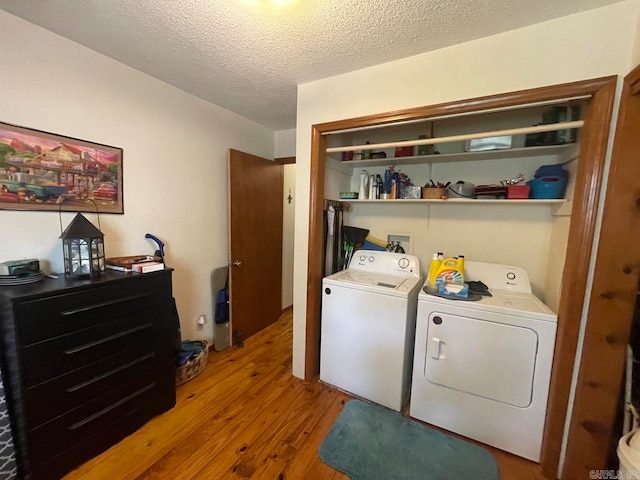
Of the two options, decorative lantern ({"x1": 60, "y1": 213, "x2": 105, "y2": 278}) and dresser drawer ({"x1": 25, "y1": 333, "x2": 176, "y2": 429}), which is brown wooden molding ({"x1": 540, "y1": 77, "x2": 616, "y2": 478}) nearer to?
dresser drawer ({"x1": 25, "y1": 333, "x2": 176, "y2": 429})

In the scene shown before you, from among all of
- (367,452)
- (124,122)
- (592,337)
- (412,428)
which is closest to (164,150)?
(124,122)

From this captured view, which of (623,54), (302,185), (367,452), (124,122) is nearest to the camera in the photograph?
(623,54)

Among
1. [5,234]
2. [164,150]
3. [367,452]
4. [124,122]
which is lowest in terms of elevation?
[367,452]

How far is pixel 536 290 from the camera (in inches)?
74.7

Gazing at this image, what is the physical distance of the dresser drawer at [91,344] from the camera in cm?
120

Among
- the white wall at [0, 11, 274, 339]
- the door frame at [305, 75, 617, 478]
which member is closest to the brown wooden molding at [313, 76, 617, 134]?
the door frame at [305, 75, 617, 478]

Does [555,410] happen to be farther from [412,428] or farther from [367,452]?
[367,452]

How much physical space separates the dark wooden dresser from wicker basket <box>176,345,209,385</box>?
0.97 ft

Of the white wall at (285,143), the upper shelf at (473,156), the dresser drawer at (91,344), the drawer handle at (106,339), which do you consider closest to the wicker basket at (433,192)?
the upper shelf at (473,156)

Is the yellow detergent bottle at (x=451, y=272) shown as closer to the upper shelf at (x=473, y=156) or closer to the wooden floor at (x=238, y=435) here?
the upper shelf at (x=473, y=156)

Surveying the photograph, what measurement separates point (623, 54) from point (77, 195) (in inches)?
119

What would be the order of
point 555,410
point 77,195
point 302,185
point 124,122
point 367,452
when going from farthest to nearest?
1. point 302,185
2. point 124,122
3. point 77,195
4. point 367,452
5. point 555,410

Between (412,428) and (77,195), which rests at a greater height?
(77,195)

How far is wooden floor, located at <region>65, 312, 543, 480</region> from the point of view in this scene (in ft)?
4.60
